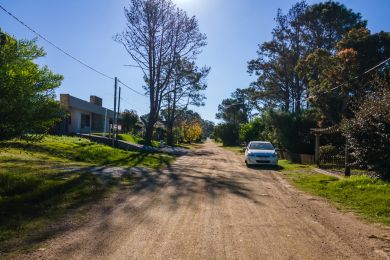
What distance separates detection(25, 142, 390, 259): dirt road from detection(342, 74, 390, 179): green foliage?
11.5ft

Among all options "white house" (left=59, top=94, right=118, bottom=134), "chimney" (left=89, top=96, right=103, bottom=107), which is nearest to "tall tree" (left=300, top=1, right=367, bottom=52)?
"white house" (left=59, top=94, right=118, bottom=134)

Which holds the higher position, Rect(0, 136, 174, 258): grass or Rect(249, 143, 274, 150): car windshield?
Rect(249, 143, 274, 150): car windshield

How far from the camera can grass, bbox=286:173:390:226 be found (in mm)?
9020

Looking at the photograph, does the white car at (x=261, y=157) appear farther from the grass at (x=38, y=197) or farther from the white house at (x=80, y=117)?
the white house at (x=80, y=117)

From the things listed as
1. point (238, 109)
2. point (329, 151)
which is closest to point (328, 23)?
Result: point (329, 151)

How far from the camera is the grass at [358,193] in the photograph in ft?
29.6

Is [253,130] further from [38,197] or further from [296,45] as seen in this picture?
[38,197]

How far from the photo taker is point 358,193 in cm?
1162

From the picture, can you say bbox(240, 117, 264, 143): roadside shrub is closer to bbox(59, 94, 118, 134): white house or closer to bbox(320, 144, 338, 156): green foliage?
bbox(59, 94, 118, 134): white house

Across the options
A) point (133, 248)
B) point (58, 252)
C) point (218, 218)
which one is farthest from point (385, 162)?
point (58, 252)

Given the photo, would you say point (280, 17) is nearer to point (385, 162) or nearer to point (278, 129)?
point (278, 129)

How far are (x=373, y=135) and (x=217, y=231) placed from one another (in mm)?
8808

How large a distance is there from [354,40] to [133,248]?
2647 centimetres

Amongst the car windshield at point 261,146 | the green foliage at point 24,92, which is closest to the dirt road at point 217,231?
the green foliage at point 24,92
